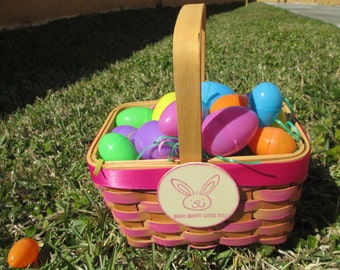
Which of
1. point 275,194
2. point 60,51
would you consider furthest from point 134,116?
point 60,51

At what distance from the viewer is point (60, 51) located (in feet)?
13.9

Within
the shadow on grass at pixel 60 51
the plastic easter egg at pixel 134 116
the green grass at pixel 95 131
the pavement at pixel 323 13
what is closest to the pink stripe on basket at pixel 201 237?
the green grass at pixel 95 131

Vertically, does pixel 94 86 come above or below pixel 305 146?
below

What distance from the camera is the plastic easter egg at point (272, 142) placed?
3.09ft

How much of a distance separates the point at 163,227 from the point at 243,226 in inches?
9.1

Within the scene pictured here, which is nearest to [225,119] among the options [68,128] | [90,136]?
[90,136]

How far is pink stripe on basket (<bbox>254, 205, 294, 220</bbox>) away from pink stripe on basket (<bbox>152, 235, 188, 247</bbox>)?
0.83 ft

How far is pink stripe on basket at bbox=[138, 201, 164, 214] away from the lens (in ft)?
3.12

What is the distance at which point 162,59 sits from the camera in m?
3.33

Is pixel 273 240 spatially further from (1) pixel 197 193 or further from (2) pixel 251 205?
(1) pixel 197 193

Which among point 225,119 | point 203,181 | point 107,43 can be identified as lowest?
point 107,43

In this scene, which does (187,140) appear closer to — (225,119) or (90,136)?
(225,119)

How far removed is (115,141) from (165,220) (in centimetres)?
28

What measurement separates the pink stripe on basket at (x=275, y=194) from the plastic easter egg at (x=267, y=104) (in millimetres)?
262
